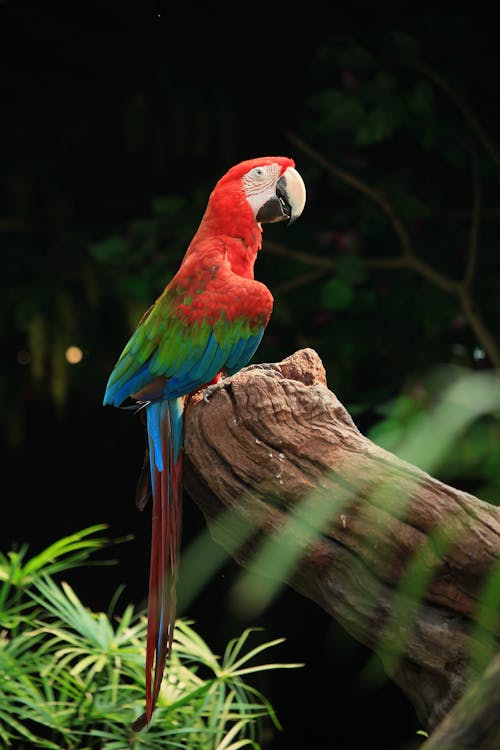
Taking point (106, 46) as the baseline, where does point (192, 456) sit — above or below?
below

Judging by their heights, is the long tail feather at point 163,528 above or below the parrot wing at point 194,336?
below

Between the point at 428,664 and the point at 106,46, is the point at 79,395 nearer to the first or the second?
the point at 106,46

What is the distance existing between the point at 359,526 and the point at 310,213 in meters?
1.47

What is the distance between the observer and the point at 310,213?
2.40m

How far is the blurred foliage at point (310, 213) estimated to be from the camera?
2.16 meters

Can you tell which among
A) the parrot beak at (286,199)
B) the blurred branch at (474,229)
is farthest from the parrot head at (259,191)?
the blurred branch at (474,229)

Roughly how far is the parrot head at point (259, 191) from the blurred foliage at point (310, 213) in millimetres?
866

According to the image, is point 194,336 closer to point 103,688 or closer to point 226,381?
point 226,381

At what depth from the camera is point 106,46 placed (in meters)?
2.26

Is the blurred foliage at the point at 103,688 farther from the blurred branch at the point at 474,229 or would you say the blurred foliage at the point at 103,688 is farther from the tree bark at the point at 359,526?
the blurred branch at the point at 474,229

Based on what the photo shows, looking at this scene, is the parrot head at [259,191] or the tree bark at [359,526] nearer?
the tree bark at [359,526]

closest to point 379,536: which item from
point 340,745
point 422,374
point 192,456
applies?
point 192,456

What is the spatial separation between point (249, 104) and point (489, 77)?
1.94 ft

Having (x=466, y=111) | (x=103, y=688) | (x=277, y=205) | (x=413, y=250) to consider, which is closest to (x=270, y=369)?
(x=277, y=205)
